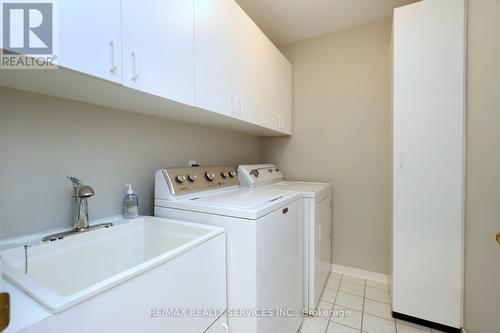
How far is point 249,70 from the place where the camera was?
177 cm

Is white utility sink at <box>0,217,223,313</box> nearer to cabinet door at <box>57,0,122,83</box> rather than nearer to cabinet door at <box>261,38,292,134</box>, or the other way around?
cabinet door at <box>57,0,122,83</box>

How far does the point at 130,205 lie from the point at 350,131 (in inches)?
83.8

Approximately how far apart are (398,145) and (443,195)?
43 centimetres

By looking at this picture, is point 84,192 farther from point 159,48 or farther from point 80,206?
point 159,48

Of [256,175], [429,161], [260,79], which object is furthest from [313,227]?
[260,79]

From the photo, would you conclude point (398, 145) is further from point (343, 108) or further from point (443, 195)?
point (343, 108)

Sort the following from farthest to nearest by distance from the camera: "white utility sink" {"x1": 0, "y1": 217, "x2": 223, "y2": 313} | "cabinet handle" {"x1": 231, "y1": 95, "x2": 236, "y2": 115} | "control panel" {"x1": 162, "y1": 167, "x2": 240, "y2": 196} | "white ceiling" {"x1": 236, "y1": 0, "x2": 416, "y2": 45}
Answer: "white ceiling" {"x1": 236, "y1": 0, "x2": 416, "y2": 45} → "cabinet handle" {"x1": 231, "y1": 95, "x2": 236, "y2": 115} → "control panel" {"x1": 162, "y1": 167, "x2": 240, "y2": 196} → "white utility sink" {"x1": 0, "y1": 217, "x2": 223, "y2": 313}

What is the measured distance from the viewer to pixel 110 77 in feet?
2.86

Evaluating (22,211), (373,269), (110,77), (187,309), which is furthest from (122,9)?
(373,269)

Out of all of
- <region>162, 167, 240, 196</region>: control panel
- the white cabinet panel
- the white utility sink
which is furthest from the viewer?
<region>162, 167, 240, 196</region>: control panel

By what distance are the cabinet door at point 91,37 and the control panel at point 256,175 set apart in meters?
1.30

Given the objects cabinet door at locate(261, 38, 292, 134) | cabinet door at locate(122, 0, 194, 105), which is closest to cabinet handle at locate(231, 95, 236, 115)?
cabinet door at locate(122, 0, 194, 105)

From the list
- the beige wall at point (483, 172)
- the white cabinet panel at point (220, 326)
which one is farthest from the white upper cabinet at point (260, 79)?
the beige wall at point (483, 172)

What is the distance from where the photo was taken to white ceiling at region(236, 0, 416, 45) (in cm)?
197
